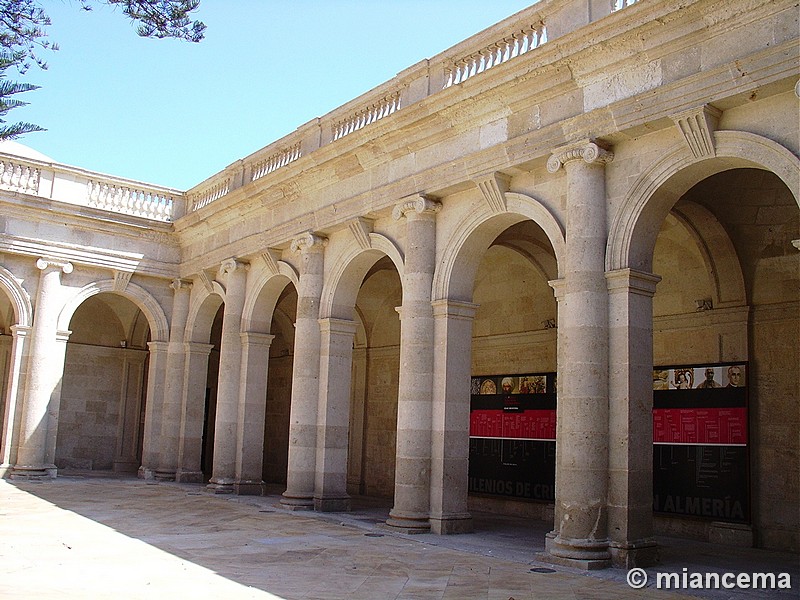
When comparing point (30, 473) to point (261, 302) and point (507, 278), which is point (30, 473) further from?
point (507, 278)

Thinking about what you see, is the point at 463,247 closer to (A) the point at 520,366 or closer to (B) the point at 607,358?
(B) the point at 607,358

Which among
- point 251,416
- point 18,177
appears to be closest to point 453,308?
point 251,416

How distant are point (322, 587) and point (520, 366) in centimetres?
937

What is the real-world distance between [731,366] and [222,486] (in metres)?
10.7

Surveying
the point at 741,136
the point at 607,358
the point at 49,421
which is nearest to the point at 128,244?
the point at 49,421

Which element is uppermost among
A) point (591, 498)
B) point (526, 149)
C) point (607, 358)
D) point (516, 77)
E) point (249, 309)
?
point (516, 77)

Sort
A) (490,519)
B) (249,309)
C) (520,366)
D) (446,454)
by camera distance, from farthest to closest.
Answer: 1. (249,309)
2. (520,366)
3. (490,519)
4. (446,454)

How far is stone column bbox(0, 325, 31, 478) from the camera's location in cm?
1956

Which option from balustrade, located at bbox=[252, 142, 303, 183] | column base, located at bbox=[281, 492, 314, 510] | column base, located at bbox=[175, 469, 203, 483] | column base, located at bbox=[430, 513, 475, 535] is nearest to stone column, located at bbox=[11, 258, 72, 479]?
column base, located at bbox=[175, 469, 203, 483]

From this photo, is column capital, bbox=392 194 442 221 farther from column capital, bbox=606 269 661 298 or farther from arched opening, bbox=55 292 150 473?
arched opening, bbox=55 292 150 473

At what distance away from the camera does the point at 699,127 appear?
9789mm

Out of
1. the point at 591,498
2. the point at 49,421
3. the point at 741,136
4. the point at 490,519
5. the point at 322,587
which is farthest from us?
the point at 49,421

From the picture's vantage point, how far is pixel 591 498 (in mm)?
10234

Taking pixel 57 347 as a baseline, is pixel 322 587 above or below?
below
